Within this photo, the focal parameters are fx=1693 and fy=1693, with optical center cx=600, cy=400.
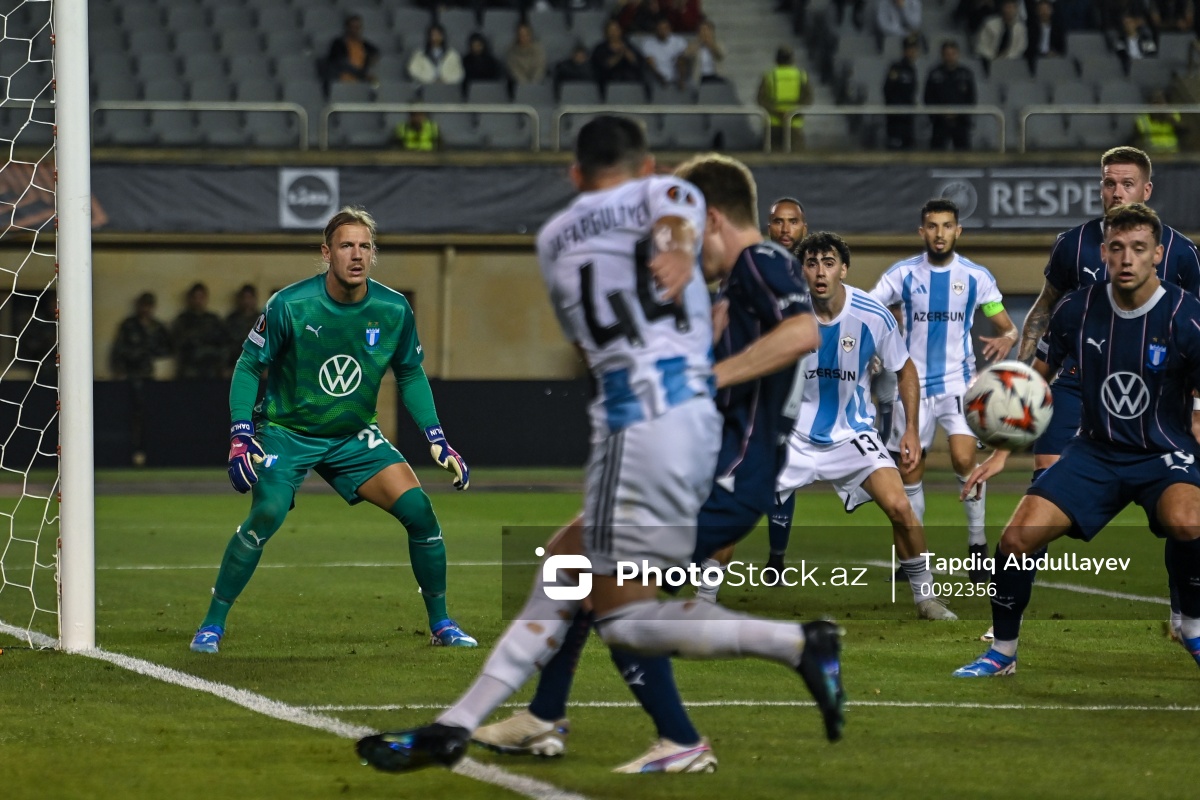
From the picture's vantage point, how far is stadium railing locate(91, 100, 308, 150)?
2000 centimetres

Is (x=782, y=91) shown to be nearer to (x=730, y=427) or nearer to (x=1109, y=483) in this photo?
(x=1109, y=483)

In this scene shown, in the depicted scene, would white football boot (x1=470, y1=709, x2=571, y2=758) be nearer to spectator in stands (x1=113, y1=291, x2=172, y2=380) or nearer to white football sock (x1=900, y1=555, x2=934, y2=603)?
white football sock (x1=900, y1=555, x2=934, y2=603)

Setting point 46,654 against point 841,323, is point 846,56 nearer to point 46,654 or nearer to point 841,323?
point 841,323

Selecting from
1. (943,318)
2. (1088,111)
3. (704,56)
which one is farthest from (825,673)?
(704,56)

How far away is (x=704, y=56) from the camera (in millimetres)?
22797

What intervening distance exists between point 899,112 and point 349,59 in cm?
706

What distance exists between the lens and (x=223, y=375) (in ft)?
68.6

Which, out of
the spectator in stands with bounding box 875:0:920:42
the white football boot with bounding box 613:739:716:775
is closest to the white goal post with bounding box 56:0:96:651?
the white football boot with bounding box 613:739:716:775

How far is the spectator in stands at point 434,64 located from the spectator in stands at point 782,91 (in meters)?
4.05

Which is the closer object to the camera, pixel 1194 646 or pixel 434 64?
pixel 1194 646

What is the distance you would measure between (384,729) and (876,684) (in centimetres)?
200

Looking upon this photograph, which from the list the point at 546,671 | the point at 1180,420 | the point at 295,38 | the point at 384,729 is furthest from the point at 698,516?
the point at 295,38

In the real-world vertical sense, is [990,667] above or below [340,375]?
below

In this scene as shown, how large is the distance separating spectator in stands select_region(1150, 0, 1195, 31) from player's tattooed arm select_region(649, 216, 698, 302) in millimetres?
21494
